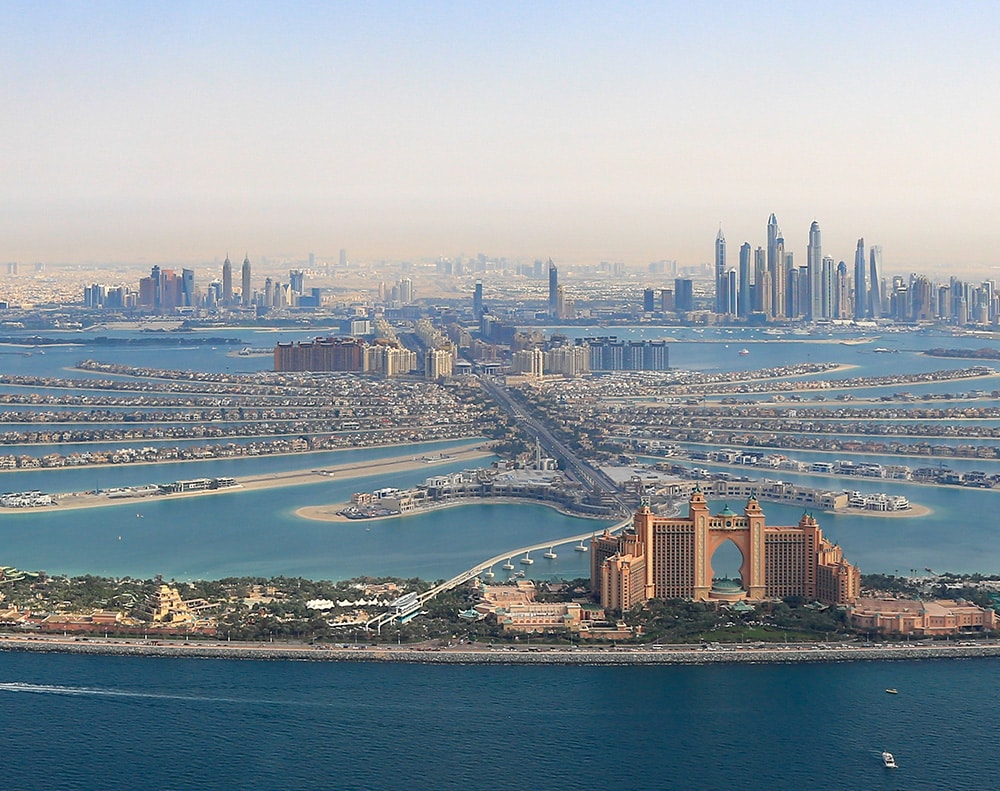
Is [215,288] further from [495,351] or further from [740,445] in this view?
[740,445]

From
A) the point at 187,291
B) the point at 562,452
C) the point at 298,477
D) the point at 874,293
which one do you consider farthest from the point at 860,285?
the point at 298,477

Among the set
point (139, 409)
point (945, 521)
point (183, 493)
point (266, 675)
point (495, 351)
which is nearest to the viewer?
point (266, 675)

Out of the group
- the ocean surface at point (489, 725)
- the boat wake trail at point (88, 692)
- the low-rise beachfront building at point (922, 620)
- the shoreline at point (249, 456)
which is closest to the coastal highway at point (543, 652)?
the ocean surface at point (489, 725)

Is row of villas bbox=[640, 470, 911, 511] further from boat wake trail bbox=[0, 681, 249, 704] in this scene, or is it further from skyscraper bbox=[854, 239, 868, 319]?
skyscraper bbox=[854, 239, 868, 319]

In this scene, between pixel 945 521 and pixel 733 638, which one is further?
pixel 945 521

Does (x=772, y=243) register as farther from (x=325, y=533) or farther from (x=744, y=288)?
(x=325, y=533)

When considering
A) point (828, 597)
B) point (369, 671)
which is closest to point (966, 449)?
point (828, 597)

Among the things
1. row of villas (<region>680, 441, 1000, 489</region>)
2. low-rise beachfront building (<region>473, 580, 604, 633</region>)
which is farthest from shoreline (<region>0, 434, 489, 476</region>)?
low-rise beachfront building (<region>473, 580, 604, 633</region>)
